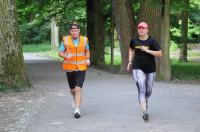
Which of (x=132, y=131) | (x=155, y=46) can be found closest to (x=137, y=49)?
(x=155, y=46)

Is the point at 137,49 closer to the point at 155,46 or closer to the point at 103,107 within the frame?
the point at 155,46

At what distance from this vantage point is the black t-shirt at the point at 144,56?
10.0 m

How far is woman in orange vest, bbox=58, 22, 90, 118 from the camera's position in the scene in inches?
411

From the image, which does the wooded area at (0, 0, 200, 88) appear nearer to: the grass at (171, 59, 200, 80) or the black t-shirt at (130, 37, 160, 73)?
the grass at (171, 59, 200, 80)

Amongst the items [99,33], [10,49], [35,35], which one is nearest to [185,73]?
[99,33]

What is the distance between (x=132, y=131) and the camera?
29.2 ft

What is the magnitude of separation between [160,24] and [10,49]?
7.24 m

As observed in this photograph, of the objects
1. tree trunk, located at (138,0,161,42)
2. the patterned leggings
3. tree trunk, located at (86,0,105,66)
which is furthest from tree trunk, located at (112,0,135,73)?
the patterned leggings

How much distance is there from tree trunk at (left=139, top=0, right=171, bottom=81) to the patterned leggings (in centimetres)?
912


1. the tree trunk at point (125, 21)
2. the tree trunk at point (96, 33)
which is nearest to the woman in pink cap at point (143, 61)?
the tree trunk at point (125, 21)

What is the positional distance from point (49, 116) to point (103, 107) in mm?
1596

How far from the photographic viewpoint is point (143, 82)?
10.1 meters

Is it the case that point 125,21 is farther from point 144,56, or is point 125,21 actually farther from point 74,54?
point 144,56

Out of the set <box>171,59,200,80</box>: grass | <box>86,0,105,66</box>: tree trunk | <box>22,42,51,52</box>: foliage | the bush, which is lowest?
<box>22,42,51,52</box>: foliage
